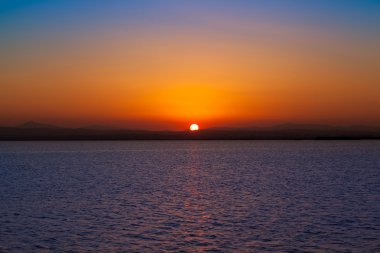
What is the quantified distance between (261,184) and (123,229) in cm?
3566

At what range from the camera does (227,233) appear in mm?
29797

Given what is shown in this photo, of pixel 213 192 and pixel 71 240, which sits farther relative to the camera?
pixel 213 192

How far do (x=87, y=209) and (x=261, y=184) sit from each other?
2963cm

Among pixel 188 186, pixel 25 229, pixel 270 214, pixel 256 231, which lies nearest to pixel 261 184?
pixel 188 186

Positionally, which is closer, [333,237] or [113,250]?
[113,250]

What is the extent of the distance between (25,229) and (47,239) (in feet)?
11.8

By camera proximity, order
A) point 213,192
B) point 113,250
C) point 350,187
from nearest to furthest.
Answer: point 113,250 → point 213,192 → point 350,187

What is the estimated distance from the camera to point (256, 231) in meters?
30.5

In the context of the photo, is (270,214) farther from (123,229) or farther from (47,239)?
(47,239)

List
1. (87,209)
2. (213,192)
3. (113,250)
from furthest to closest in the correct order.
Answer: (213,192) → (87,209) → (113,250)

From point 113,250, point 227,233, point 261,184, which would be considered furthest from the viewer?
point 261,184

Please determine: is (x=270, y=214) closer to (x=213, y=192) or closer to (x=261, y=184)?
(x=213, y=192)

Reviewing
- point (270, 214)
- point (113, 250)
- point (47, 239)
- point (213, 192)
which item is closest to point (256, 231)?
point (270, 214)

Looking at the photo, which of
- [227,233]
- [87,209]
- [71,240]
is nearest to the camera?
[71,240]
